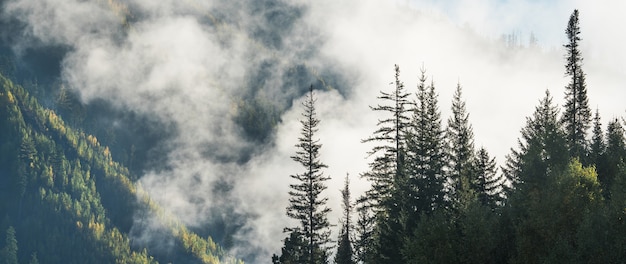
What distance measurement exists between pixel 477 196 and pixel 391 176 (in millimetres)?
7819

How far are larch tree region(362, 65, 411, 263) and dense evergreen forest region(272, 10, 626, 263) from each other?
0.11 m

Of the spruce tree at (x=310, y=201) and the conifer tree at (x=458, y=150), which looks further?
the spruce tree at (x=310, y=201)

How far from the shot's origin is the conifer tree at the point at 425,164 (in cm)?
4319

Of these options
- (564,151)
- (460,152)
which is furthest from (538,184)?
(460,152)

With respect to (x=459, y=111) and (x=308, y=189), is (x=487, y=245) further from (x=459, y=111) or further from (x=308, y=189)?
(x=308, y=189)

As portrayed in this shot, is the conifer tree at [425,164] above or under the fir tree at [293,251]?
above

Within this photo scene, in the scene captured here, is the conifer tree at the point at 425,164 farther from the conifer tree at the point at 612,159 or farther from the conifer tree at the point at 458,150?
the conifer tree at the point at 612,159

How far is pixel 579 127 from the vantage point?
60469mm

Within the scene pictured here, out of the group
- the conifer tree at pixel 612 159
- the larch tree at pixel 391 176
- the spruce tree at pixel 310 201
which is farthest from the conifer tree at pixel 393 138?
the conifer tree at pixel 612 159

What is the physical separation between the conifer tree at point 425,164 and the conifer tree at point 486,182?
8.65 metres

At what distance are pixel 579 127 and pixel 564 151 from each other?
17974 millimetres

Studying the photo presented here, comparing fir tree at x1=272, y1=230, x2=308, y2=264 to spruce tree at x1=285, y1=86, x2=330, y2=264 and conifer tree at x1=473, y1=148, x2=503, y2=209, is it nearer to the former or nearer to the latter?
spruce tree at x1=285, y1=86, x2=330, y2=264

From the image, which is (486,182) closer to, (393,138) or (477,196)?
(477,196)

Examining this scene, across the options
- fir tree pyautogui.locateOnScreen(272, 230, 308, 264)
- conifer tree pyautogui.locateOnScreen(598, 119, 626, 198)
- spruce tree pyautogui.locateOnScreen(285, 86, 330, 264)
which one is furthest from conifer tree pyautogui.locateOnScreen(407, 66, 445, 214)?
fir tree pyautogui.locateOnScreen(272, 230, 308, 264)
